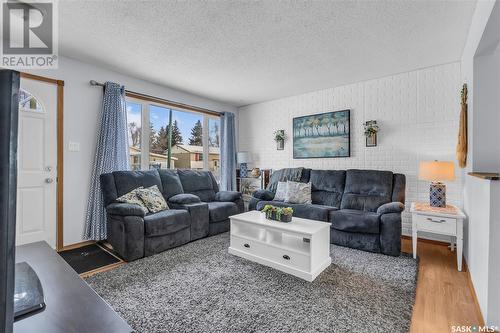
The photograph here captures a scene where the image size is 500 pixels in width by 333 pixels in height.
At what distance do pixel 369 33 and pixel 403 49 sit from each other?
686 millimetres

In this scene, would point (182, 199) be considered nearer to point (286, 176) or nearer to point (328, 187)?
point (286, 176)

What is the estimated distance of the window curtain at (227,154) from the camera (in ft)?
17.5

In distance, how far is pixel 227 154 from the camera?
17.6ft

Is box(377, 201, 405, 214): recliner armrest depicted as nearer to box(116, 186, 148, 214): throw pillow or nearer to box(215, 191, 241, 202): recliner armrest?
box(215, 191, 241, 202): recliner armrest

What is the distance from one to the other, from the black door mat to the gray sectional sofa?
214cm

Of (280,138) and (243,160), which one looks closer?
(280,138)

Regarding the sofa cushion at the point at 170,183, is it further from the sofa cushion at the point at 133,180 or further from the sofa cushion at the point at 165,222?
the sofa cushion at the point at 165,222

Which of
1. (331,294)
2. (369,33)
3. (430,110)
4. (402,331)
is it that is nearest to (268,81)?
(369,33)

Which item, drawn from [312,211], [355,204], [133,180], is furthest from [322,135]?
[133,180]

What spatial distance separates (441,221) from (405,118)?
5.42ft

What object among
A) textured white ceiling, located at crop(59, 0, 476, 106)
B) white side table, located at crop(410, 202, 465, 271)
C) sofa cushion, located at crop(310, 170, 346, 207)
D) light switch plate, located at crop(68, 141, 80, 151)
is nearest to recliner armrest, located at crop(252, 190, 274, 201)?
sofa cushion, located at crop(310, 170, 346, 207)

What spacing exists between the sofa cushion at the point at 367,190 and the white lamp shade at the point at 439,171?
0.58 meters

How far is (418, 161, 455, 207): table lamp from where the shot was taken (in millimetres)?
2916
